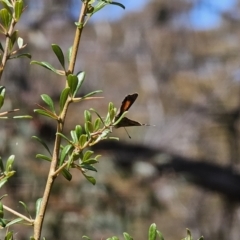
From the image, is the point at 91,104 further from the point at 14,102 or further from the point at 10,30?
the point at 10,30

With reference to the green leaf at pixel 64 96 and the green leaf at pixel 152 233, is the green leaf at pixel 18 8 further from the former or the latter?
the green leaf at pixel 152 233

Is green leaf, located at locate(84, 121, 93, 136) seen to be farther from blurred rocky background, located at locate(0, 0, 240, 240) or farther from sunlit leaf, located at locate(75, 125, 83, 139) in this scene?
blurred rocky background, located at locate(0, 0, 240, 240)

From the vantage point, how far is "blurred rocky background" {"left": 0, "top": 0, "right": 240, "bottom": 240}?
2.47m

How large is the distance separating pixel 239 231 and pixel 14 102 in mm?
2773

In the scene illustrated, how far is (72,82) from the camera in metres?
0.41

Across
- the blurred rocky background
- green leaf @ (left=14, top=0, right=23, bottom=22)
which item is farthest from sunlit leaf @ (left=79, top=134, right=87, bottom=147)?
the blurred rocky background

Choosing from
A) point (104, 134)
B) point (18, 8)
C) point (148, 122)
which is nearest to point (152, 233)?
point (104, 134)

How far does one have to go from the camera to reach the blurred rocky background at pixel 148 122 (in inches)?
97.1

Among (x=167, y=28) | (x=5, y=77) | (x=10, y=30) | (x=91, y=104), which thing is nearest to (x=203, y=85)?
(x=167, y=28)

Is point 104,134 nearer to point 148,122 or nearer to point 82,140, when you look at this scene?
point 82,140

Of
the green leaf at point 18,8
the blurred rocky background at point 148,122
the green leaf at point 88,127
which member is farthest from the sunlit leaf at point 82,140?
the blurred rocky background at point 148,122

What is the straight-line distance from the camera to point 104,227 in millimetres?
2549

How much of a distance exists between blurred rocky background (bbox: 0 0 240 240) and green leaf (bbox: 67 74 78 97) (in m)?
0.53

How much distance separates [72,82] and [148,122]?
15.1 ft
